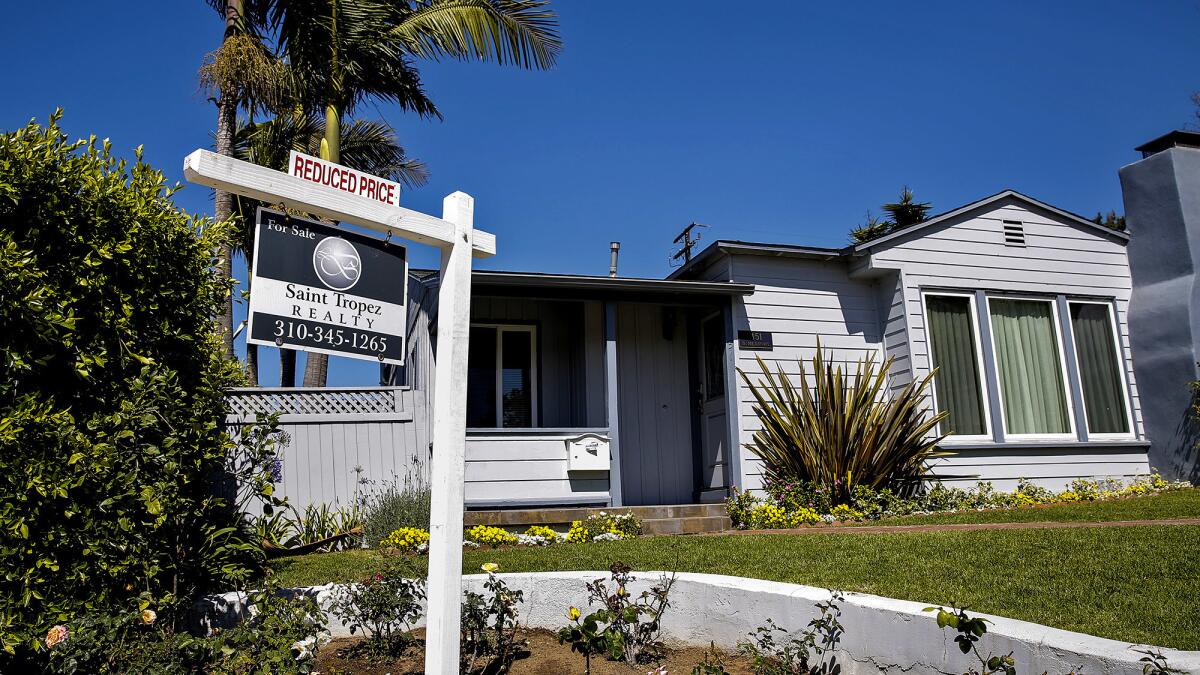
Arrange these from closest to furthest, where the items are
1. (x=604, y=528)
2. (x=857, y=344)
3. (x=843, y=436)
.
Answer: (x=604, y=528), (x=843, y=436), (x=857, y=344)

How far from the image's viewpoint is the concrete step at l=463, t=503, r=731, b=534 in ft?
27.3

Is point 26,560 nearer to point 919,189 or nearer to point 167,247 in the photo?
point 167,247

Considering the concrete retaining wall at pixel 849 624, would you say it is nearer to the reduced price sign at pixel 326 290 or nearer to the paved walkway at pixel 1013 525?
the reduced price sign at pixel 326 290

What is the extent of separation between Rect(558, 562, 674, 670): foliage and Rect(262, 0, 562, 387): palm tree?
8120 mm

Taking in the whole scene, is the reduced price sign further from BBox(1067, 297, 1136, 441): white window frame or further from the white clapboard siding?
BBox(1067, 297, 1136, 441): white window frame

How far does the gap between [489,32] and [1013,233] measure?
289 inches

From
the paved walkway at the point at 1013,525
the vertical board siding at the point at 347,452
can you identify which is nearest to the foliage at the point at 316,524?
the vertical board siding at the point at 347,452

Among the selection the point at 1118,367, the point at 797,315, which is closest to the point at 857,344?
the point at 797,315

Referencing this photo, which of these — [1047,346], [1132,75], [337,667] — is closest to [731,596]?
[337,667]

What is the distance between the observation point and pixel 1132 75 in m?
20.0

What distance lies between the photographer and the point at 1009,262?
10695 millimetres

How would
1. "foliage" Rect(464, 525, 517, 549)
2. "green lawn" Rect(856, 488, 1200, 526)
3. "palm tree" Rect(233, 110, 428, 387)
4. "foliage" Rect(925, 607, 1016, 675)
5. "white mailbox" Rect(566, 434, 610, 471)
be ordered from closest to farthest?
"foliage" Rect(925, 607, 1016, 675), "green lawn" Rect(856, 488, 1200, 526), "foliage" Rect(464, 525, 517, 549), "white mailbox" Rect(566, 434, 610, 471), "palm tree" Rect(233, 110, 428, 387)

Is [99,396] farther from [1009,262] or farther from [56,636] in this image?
[1009,262]

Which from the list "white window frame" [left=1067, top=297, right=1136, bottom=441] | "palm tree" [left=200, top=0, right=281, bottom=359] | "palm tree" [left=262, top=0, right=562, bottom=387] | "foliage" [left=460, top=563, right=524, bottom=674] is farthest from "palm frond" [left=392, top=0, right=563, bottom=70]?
"foliage" [left=460, top=563, right=524, bottom=674]
